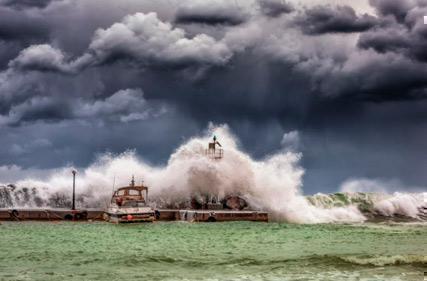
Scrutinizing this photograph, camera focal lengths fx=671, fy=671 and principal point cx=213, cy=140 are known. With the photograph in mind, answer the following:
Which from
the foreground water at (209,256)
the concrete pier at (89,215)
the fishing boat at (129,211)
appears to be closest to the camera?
the foreground water at (209,256)

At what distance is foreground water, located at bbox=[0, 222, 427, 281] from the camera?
23.8 m

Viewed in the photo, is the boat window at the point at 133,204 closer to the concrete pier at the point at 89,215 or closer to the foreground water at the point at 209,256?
the concrete pier at the point at 89,215

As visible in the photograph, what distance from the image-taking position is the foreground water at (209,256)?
78.0 ft

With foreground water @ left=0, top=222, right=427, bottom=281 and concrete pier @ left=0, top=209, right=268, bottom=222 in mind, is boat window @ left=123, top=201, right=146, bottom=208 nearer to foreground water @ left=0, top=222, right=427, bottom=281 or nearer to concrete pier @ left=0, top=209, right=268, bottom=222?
concrete pier @ left=0, top=209, right=268, bottom=222

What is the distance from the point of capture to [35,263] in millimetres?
27047

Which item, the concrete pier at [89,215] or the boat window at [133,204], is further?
the concrete pier at [89,215]

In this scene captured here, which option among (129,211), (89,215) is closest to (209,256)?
(129,211)

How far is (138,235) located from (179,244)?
308 inches

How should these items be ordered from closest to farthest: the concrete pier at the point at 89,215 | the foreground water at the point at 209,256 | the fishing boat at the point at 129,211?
1. the foreground water at the point at 209,256
2. the fishing boat at the point at 129,211
3. the concrete pier at the point at 89,215

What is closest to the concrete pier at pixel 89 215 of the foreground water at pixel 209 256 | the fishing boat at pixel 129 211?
the fishing boat at pixel 129 211

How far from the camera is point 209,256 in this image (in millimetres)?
29859

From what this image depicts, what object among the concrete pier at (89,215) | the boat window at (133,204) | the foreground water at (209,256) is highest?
the boat window at (133,204)

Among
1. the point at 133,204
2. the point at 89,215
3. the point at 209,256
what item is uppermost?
the point at 133,204

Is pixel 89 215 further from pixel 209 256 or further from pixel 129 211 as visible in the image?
pixel 209 256
